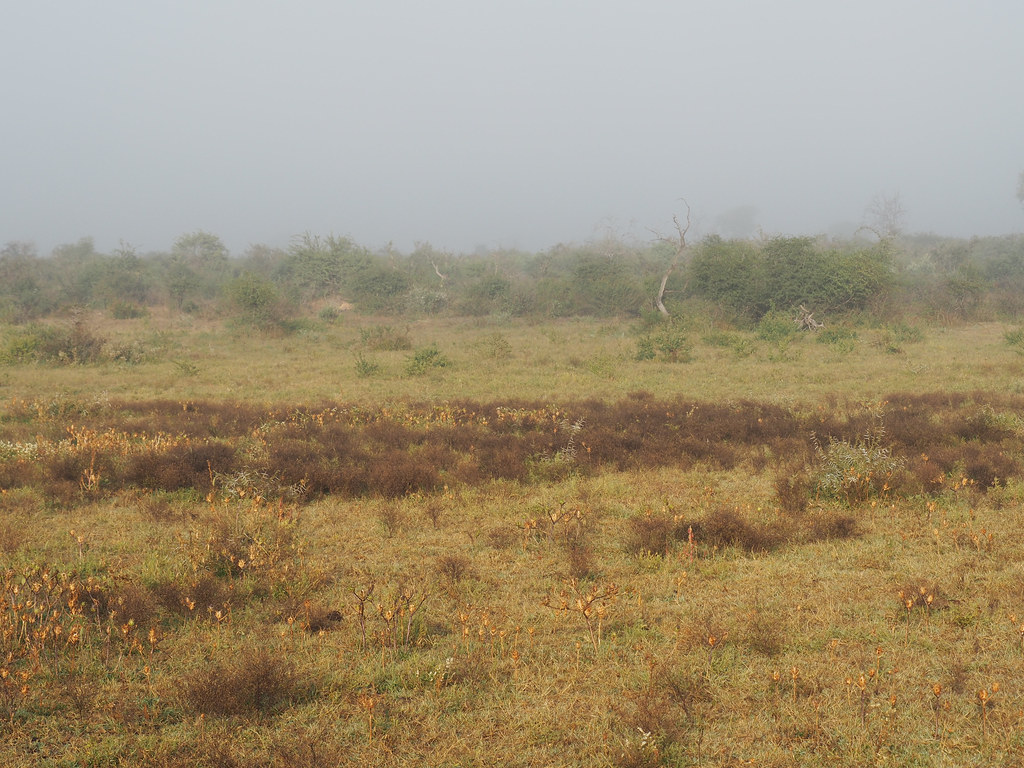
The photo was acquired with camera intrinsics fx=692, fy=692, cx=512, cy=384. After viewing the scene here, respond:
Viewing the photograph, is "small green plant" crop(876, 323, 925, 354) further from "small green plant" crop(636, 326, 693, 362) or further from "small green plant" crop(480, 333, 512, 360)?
"small green plant" crop(480, 333, 512, 360)

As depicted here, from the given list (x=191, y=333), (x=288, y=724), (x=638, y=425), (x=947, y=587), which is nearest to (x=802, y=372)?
(x=638, y=425)

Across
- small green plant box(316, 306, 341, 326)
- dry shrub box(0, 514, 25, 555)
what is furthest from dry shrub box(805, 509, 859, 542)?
small green plant box(316, 306, 341, 326)

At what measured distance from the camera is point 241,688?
12.8 feet

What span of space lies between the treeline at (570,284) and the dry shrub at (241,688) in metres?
23.5

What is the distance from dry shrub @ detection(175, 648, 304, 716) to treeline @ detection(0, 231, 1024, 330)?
23.5 m

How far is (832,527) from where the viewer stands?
6.69m

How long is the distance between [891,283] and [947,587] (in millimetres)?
25557

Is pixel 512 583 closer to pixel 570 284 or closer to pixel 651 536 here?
pixel 651 536

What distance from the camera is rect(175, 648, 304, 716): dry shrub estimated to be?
3824 millimetres

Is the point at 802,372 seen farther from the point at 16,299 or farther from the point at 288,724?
the point at 16,299

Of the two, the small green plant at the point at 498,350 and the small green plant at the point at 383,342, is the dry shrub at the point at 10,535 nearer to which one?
the small green plant at the point at 498,350

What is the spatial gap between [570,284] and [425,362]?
19367mm

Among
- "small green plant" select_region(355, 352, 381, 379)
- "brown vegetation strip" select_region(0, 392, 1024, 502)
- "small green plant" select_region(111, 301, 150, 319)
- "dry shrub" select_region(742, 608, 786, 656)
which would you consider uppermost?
"small green plant" select_region(111, 301, 150, 319)

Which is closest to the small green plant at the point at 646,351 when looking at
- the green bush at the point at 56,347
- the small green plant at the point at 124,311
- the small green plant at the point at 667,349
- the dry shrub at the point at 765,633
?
the small green plant at the point at 667,349
